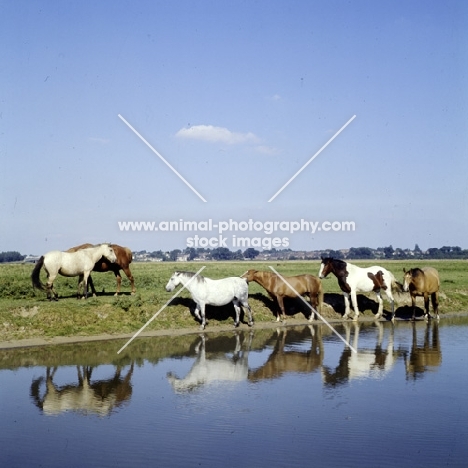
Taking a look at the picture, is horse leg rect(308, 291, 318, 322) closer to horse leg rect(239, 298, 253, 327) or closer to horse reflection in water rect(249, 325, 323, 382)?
horse reflection in water rect(249, 325, 323, 382)

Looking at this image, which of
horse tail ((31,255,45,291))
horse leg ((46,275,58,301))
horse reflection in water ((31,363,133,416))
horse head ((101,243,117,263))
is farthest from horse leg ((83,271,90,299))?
horse reflection in water ((31,363,133,416))

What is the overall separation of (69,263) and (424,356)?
1097 centimetres

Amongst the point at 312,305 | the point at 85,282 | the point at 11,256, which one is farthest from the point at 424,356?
the point at 11,256

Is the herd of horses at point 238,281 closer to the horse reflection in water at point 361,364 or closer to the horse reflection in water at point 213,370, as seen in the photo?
the horse reflection in water at point 213,370

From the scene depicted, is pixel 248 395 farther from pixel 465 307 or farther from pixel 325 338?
pixel 465 307

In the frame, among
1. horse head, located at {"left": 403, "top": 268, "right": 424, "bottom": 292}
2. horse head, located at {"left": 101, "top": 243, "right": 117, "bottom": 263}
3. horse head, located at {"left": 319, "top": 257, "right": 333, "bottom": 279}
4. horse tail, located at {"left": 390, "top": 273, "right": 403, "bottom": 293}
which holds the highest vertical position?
horse head, located at {"left": 101, "top": 243, "right": 117, "bottom": 263}

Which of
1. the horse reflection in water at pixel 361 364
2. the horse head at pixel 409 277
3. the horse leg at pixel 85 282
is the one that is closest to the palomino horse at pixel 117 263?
the horse leg at pixel 85 282

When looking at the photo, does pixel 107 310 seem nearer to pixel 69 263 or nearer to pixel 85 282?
pixel 85 282

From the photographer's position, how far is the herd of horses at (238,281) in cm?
1878

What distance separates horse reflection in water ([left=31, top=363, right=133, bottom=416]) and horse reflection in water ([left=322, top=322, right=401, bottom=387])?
13.4ft

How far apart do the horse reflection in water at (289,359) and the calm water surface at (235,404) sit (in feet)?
0.15

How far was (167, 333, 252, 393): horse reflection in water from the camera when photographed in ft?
39.8

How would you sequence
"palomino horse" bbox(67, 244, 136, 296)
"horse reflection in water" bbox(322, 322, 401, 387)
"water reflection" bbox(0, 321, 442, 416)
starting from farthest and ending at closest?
"palomino horse" bbox(67, 244, 136, 296)
"horse reflection in water" bbox(322, 322, 401, 387)
"water reflection" bbox(0, 321, 442, 416)

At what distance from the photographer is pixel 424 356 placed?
49.6 ft
